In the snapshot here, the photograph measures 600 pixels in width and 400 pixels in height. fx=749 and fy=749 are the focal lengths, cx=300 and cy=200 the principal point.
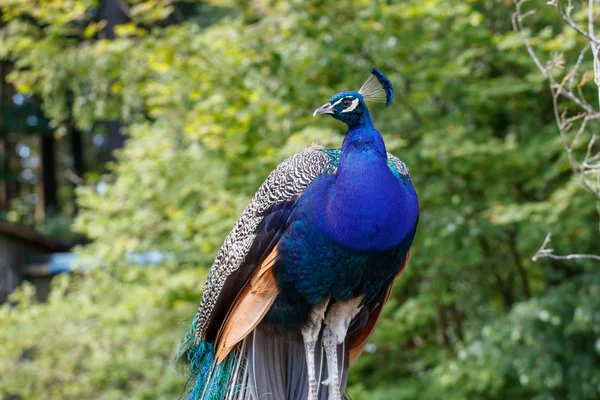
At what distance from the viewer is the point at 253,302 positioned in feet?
7.13

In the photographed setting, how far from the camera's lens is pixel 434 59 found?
4.62m

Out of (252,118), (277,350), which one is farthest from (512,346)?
(277,350)

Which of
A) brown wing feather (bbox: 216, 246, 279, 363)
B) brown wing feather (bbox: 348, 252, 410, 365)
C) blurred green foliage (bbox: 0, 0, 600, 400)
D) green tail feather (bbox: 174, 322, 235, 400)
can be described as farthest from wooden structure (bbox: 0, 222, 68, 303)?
brown wing feather (bbox: 216, 246, 279, 363)

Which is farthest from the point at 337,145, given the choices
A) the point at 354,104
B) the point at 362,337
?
the point at 354,104

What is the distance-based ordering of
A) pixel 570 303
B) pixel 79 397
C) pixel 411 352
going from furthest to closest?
pixel 79 397
pixel 411 352
pixel 570 303

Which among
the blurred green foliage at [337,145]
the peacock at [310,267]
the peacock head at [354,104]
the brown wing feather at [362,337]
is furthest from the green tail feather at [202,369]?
the blurred green foliage at [337,145]

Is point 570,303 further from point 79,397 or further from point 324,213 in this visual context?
point 79,397

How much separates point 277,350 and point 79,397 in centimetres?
422

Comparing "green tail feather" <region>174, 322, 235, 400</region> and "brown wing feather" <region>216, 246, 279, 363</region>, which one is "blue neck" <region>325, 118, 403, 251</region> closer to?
"brown wing feather" <region>216, 246, 279, 363</region>

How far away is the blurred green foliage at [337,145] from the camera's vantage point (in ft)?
14.6

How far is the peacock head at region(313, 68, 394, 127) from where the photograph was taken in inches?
81.6

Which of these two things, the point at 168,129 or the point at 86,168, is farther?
the point at 86,168

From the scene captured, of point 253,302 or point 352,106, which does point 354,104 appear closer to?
point 352,106

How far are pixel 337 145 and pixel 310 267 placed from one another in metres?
2.23
